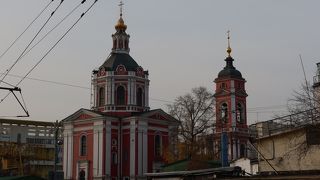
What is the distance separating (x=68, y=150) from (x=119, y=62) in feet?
38.3

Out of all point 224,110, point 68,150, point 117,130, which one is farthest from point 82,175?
point 224,110

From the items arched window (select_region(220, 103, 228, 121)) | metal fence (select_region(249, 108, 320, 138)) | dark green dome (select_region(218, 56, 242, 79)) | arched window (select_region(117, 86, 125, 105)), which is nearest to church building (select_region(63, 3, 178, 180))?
arched window (select_region(117, 86, 125, 105))

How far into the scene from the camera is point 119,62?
62.5m

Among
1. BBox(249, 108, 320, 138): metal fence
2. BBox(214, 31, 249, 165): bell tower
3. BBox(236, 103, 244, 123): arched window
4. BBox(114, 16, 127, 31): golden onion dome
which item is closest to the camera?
BBox(249, 108, 320, 138): metal fence

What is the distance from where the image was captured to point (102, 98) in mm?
61938

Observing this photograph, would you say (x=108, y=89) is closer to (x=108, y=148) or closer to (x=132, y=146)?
(x=108, y=148)

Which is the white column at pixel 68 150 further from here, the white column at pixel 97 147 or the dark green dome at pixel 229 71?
the dark green dome at pixel 229 71

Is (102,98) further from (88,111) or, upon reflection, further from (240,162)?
(240,162)

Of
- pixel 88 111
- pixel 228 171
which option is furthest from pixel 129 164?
pixel 228 171

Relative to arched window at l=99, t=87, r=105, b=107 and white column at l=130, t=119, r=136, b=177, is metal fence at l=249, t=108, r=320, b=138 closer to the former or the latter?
white column at l=130, t=119, r=136, b=177

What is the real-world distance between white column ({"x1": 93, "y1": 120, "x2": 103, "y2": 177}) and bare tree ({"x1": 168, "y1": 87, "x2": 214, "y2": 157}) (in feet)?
33.2

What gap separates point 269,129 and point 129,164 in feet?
104

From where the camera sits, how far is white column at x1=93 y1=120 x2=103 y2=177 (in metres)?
57.0

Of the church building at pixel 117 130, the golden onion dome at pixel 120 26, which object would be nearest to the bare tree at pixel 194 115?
the church building at pixel 117 130
